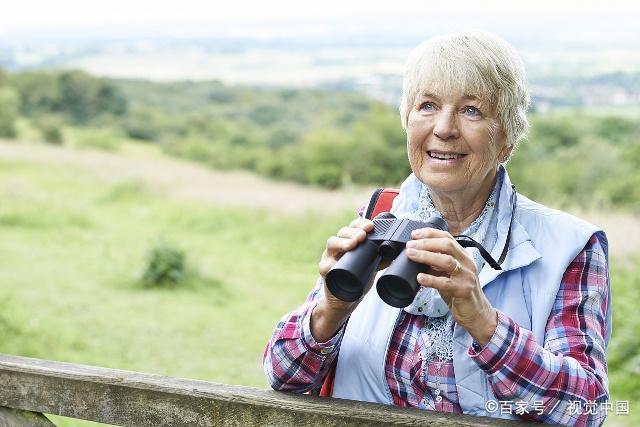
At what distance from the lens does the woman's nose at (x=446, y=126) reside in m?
1.86

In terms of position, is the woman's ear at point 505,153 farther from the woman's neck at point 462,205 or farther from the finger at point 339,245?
the finger at point 339,245

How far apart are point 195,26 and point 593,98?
99.4 meters

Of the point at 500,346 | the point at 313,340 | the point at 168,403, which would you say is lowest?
the point at 168,403

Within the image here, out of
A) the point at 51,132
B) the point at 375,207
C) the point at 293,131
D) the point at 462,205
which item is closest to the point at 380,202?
the point at 375,207

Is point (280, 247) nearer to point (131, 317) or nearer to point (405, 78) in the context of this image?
Answer: point (131, 317)

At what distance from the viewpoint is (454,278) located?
154cm

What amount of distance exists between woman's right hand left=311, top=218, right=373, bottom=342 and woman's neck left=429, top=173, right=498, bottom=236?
347 mm

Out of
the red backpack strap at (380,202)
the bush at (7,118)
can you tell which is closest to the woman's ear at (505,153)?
the red backpack strap at (380,202)

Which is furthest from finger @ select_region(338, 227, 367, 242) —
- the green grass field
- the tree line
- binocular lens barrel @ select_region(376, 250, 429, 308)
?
the tree line

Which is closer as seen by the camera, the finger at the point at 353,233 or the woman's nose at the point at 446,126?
the finger at the point at 353,233

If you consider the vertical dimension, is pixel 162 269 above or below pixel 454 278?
below

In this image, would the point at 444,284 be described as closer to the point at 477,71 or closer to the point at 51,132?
the point at 477,71

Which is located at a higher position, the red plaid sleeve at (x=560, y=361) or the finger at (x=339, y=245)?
the finger at (x=339, y=245)

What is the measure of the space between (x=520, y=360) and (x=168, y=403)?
2.47 feet
